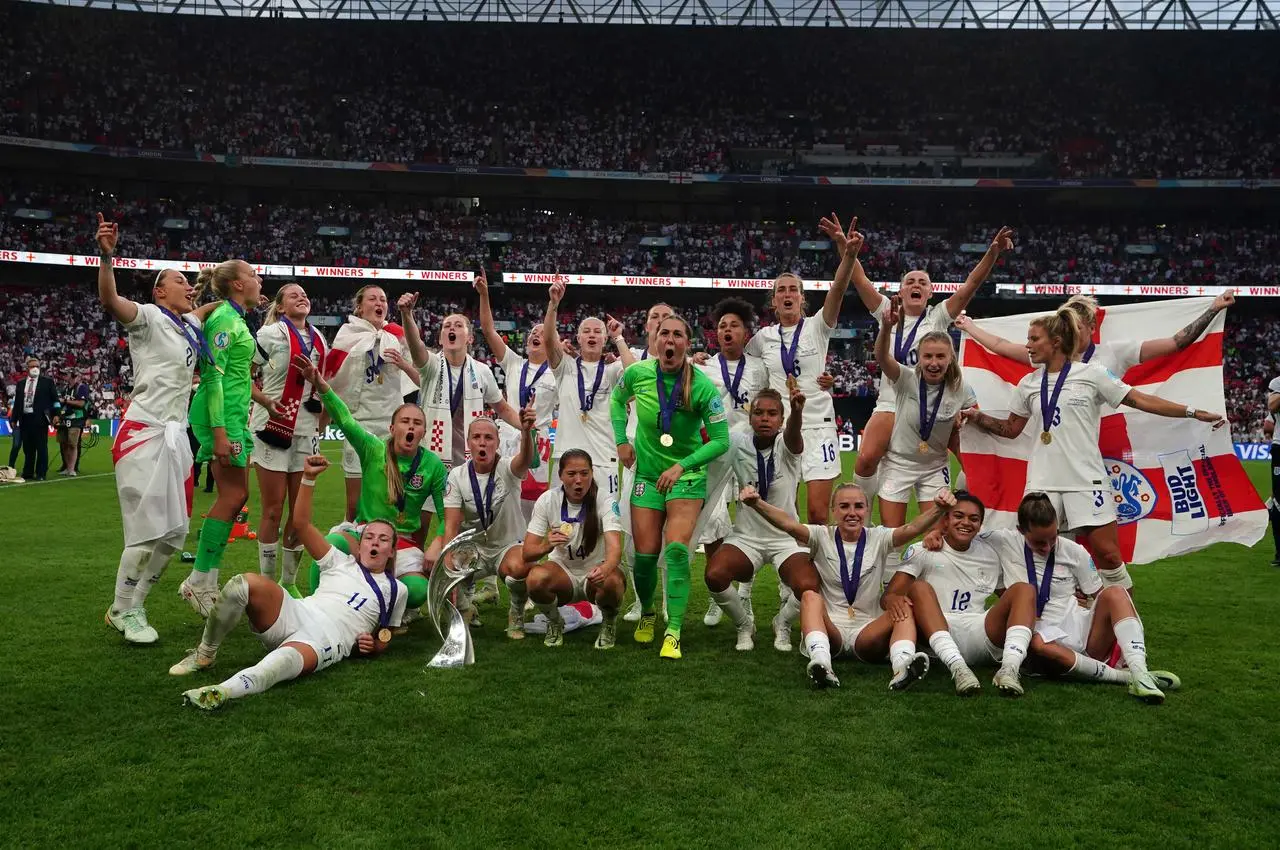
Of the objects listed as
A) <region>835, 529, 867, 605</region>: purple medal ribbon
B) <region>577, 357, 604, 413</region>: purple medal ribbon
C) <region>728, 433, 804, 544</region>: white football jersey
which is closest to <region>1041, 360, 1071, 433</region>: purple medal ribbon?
<region>835, 529, 867, 605</region>: purple medal ribbon

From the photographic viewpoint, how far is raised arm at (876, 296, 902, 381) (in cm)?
631

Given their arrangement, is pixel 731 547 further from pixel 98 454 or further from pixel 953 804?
pixel 98 454

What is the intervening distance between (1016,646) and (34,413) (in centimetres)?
1591

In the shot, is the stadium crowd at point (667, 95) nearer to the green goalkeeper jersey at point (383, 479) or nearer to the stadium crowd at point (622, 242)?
the stadium crowd at point (622, 242)

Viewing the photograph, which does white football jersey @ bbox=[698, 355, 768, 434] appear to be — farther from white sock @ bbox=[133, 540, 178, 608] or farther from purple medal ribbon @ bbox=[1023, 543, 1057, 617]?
white sock @ bbox=[133, 540, 178, 608]

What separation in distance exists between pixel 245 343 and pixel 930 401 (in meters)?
4.40

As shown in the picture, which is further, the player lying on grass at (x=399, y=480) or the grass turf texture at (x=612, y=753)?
the player lying on grass at (x=399, y=480)

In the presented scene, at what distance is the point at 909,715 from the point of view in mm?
4652

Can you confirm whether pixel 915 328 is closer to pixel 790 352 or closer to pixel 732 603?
pixel 790 352

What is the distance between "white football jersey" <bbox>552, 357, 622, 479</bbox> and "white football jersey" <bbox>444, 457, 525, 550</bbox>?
2.58 ft

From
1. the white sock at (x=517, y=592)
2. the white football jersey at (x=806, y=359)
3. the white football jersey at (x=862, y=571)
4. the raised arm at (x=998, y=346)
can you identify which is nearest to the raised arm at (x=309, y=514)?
the white sock at (x=517, y=592)

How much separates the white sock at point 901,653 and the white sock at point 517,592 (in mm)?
2324

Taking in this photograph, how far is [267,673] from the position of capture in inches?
186

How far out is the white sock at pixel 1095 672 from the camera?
17.0 feet
